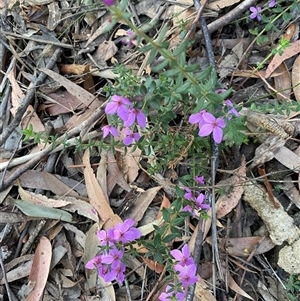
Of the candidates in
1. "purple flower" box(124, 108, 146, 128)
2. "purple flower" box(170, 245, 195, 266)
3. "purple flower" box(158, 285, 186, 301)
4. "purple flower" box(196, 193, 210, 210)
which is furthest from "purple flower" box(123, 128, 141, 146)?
"purple flower" box(158, 285, 186, 301)

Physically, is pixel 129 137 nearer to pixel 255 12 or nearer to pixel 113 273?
pixel 113 273

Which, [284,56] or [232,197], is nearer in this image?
[232,197]

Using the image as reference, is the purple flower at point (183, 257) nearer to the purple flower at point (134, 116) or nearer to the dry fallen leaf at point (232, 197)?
the dry fallen leaf at point (232, 197)

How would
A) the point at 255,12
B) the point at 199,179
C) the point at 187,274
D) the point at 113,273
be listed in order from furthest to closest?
the point at 255,12 < the point at 199,179 < the point at 113,273 < the point at 187,274

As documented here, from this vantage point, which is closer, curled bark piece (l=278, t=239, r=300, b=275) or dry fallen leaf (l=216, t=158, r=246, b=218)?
curled bark piece (l=278, t=239, r=300, b=275)

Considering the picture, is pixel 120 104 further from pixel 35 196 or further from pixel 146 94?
pixel 35 196

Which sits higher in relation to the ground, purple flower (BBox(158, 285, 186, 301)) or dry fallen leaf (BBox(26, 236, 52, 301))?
purple flower (BBox(158, 285, 186, 301))

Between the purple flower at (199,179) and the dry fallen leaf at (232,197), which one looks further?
the dry fallen leaf at (232,197)

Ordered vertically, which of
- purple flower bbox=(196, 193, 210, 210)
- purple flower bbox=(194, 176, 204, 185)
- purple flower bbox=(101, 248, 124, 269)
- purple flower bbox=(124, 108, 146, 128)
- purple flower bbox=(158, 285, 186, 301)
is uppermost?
purple flower bbox=(124, 108, 146, 128)

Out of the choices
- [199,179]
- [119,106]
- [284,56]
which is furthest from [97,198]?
[284,56]

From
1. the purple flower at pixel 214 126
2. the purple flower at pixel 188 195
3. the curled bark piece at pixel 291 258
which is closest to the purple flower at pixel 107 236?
the purple flower at pixel 188 195

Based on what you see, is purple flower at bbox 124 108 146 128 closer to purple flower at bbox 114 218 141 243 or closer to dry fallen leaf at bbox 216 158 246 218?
purple flower at bbox 114 218 141 243
